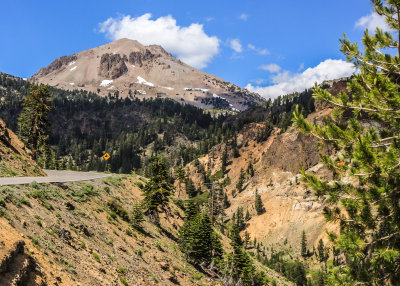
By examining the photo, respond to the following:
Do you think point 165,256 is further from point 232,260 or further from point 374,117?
point 374,117

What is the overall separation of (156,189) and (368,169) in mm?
27304

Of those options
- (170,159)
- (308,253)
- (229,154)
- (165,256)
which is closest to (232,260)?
(165,256)

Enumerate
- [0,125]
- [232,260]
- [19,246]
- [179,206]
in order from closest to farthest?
[19,246] → [0,125] → [232,260] → [179,206]

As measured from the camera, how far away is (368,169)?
9.10m

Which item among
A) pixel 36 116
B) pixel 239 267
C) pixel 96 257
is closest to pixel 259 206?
pixel 239 267

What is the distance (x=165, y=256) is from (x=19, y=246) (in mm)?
16853

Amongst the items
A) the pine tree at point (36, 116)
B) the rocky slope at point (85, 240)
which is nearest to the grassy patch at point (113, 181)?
the rocky slope at point (85, 240)

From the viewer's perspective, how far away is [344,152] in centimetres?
1145

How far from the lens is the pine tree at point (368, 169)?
9234mm

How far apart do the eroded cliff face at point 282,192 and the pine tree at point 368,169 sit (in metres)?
72.3

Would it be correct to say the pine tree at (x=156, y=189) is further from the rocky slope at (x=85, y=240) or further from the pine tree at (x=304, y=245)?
the pine tree at (x=304, y=245)

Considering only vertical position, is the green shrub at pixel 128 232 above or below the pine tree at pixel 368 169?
below

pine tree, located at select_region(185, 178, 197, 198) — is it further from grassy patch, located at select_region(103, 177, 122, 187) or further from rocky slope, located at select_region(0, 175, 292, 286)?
rocky slope, located at select_region(0, 175, 292, 286)

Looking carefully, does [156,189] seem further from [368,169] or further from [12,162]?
[368,169]
